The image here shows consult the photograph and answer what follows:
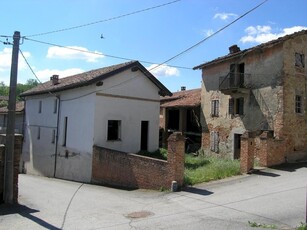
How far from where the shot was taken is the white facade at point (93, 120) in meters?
20.5

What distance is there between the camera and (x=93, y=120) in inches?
795

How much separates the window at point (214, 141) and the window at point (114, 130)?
772 cm

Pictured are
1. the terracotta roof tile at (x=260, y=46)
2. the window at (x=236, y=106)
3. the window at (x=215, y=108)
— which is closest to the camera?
the terracotta roof tile at (x=260, y=46)

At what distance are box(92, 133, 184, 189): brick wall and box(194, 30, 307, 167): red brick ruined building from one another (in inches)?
183

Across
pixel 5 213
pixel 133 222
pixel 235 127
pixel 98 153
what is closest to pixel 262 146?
pixel 235 127

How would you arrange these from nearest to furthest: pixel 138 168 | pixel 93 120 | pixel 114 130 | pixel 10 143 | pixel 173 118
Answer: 1. pixel 10 143
2. pixel 138 168
3. pixel 93 120
4. pixel 114 130
5. pixel 173 118

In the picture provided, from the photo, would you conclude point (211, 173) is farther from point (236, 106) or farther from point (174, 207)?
point (236, 106)

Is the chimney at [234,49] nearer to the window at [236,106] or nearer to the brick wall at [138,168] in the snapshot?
the window at [236,106]

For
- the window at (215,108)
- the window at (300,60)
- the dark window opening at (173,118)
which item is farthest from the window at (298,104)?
the dark window opening at (173,118)

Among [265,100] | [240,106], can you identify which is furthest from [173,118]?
[265,100]

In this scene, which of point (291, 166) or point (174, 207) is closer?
point (174, 207)

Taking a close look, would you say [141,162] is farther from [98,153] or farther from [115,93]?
[115,93]

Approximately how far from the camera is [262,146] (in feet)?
60.6

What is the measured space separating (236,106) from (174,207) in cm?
1354
